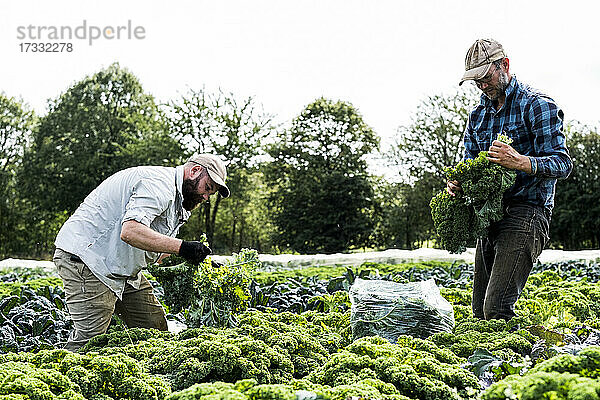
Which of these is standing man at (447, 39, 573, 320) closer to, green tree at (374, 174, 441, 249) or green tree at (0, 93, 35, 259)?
green tree at (374, 174, 441, 249)

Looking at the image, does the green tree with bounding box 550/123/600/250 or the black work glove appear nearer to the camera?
the black work glove

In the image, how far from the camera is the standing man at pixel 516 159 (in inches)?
153

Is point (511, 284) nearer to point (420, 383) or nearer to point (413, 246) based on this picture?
point (420, 383)

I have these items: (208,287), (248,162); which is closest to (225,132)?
(248,162)

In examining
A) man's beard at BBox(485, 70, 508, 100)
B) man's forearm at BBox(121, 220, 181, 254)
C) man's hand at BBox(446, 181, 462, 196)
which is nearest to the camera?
man's forearm at BBox(121, 220, 181, 254)

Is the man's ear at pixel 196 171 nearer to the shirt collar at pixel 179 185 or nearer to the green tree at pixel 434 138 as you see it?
the shirt collar at pixel 179 185

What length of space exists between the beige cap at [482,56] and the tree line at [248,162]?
23633mm

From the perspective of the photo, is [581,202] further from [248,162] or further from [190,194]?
[190,194]

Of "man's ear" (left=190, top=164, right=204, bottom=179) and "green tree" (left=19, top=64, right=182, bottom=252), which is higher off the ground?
"green tree" (left=19, top=64, right=182, bottom=252)

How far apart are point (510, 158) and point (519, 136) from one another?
1.24 feet

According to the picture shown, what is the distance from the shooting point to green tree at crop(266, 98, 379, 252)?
30797 mm

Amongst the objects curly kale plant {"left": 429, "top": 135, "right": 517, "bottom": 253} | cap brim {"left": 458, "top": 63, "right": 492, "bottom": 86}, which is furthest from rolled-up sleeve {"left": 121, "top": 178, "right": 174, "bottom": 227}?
cap brim {"left": 458, "top": 63, "right": 492, "bottom": 86}

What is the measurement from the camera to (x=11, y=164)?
34.6 meters

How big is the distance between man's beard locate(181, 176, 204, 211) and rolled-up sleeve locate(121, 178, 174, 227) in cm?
17
